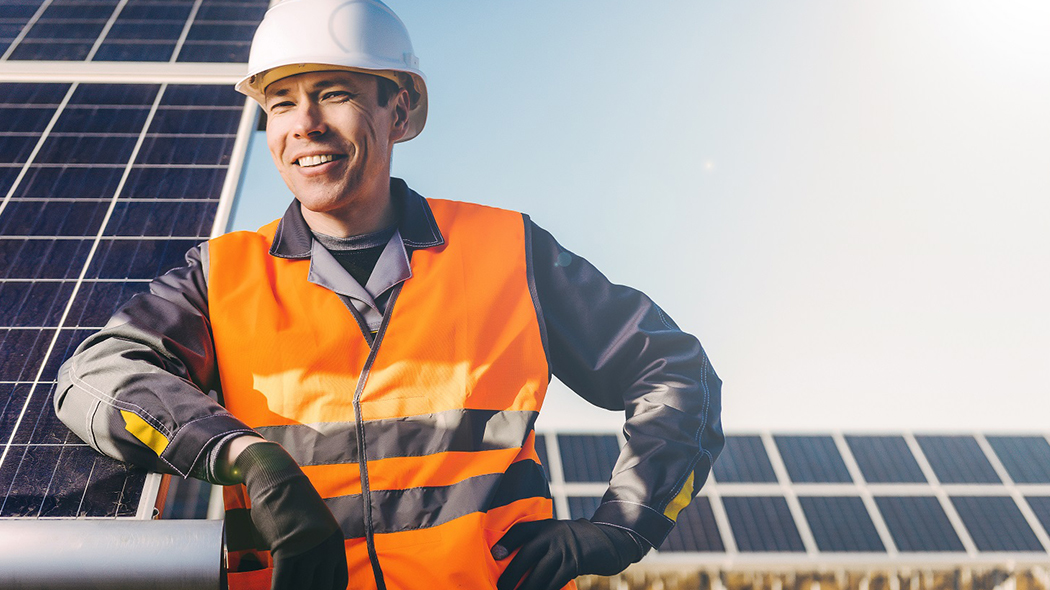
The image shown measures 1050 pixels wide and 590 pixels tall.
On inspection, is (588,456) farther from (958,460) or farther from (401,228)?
(401,228)

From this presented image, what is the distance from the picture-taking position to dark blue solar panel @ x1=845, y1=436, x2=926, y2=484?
5793mm

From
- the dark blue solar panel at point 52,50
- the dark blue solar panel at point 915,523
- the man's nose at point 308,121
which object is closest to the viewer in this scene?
the man's nose at point 308,121

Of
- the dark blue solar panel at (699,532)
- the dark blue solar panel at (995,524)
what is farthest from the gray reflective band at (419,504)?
the dark blue solar panel at (995,524)

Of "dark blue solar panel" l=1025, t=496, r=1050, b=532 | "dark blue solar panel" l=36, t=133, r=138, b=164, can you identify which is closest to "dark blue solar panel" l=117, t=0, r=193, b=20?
"dark blue solar panel" l=36, t=133, r=138, b=164

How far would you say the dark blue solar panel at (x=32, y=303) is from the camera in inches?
88.0

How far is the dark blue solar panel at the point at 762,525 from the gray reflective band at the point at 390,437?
14.3 ft

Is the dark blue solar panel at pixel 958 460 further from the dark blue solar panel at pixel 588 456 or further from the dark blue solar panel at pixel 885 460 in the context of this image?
the dark blue solar panel at pixel 588 456

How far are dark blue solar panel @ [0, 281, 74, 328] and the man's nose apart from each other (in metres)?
1.04

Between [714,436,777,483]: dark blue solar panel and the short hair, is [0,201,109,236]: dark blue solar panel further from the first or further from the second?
[714,436,777,483]: dark blue solar panel

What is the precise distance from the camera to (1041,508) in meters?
5.70

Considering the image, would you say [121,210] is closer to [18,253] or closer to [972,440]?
[18,253]

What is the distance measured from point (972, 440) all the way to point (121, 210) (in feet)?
23.7

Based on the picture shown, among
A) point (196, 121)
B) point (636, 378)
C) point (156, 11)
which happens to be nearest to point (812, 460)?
point (636, 378)

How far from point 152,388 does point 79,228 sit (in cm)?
124
